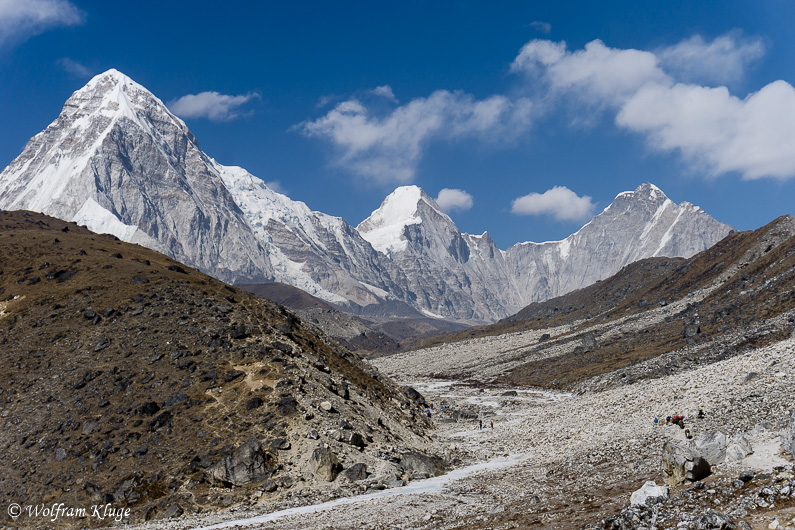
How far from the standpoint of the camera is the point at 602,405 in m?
60.0

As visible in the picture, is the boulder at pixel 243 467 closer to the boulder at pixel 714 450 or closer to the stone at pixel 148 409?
the stone at pixel 148 409

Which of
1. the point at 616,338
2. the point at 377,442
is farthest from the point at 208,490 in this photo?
the point at 616,338

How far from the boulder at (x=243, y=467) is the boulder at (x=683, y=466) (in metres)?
27.7

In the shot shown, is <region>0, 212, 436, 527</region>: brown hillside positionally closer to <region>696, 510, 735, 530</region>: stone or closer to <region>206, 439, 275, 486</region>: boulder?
<region>206, 439, 275, 486</region>: boulder

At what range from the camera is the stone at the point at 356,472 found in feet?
138

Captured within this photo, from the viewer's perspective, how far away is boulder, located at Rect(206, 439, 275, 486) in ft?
135

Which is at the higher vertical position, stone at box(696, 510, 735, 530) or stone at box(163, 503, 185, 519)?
stone at box(163, 503, 185, 519)

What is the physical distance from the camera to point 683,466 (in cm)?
2233

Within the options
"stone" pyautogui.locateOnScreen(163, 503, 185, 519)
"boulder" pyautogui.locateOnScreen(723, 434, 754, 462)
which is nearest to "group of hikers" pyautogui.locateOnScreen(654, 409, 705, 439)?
"boulder" pyautogui.locateOnScreen(723, 434, 754, 462)

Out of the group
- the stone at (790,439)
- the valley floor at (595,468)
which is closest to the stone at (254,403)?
the valley floor at (595,468)

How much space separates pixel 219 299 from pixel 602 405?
141 ft

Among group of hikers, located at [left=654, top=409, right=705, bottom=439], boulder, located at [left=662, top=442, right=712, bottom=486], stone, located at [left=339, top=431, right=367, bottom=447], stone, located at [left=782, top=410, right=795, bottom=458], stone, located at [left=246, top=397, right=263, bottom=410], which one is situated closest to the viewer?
stone, located at [left=782, top=410, right=795, bottom=458]

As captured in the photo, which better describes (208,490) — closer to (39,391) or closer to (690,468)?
(39,391)

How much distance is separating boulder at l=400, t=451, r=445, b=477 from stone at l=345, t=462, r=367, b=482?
369cm
